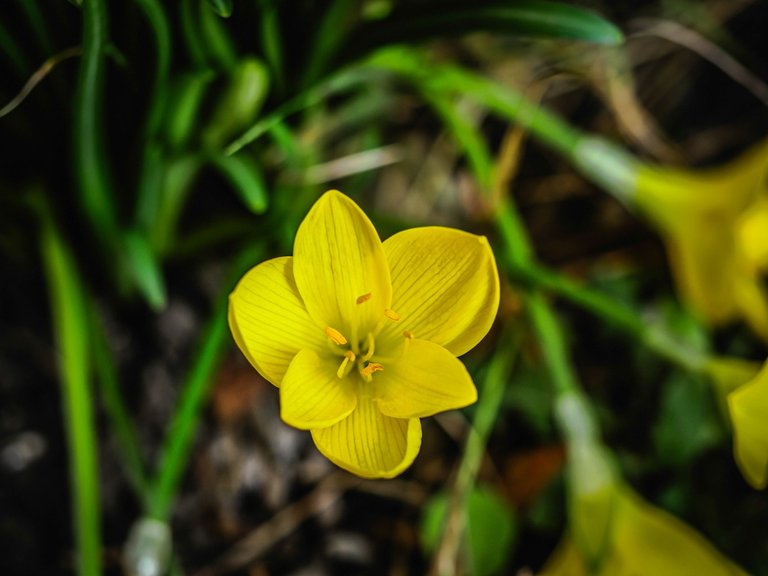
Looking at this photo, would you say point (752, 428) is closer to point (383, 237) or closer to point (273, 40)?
point (383, 237)

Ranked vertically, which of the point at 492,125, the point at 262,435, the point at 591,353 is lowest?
the point at 591,353

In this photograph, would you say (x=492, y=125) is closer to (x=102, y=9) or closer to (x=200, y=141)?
(x=200, y=141)

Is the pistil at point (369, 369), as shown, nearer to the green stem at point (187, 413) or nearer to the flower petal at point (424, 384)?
the flower petal at point (424, 384)

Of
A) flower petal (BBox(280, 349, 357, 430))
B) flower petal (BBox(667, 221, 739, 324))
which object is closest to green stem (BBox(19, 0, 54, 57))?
flower petal (BBox(280, 349, 357, 430))

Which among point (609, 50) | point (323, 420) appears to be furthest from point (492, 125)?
point (323, 420)

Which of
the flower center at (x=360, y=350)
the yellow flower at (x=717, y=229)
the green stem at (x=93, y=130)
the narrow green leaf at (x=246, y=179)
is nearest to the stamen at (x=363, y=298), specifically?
the flower center at (x=360, y=350)

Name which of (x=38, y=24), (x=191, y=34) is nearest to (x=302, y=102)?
(x=191, y=34)

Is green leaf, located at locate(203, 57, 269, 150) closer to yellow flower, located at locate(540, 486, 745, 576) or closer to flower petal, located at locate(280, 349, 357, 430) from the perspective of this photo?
flower petal, located at locate(280, 349, 357, 430)

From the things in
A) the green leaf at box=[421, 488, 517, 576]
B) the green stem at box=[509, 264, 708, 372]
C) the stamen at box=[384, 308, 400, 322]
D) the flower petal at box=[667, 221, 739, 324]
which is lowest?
the green leaf at box=[421, 488, 517, 576]
